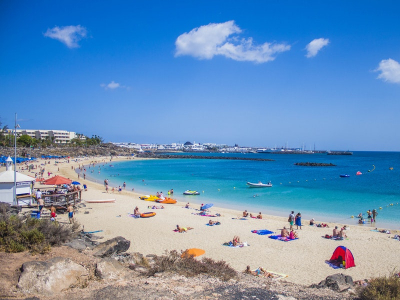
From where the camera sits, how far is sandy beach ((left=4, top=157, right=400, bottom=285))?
36.0 feet

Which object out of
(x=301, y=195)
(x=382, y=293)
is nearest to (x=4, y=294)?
(x=382, y=293)

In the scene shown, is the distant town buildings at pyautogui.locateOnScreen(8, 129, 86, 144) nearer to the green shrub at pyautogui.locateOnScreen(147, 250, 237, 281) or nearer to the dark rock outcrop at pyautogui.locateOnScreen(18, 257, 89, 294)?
the dark rock outcrop at pyautogui.locateOnScreen(18, 257, 89, 294)

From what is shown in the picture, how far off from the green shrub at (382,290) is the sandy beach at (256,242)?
350 centimetres

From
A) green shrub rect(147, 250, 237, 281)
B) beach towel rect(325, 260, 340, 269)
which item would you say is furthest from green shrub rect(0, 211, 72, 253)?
beach towel rect(325, 260, 340, 269)

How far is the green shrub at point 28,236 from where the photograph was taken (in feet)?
24.6

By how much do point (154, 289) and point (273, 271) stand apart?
5709 mm

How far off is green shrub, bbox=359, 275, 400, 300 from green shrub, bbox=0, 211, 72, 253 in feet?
26.4

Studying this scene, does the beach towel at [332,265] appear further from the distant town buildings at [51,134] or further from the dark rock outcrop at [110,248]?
the distant town buildings at [51,134]

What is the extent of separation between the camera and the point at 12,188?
1664 centimetres

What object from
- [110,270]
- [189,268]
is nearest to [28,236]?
[110,270]

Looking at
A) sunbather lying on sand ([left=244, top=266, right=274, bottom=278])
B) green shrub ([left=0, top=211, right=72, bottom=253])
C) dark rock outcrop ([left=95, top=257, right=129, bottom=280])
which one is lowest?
sunbather lying on sand ([left=244, top=266, right=274, bottom=278])

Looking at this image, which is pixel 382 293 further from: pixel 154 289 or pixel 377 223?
pixel 377 223

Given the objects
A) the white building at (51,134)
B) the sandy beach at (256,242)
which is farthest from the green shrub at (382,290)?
the white building at (51,134)

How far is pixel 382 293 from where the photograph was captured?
5.98 metres
